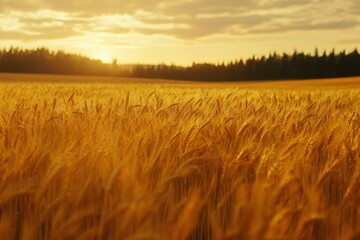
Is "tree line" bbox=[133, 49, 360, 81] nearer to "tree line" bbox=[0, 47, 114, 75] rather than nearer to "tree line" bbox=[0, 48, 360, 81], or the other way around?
"tree line" bbox=[0, 48, 360, 81]

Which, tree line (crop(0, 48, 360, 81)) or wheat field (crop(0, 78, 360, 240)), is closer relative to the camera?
wheat field (crop(0, 78, 360, 240))

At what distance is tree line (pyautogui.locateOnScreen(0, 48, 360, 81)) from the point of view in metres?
60.5

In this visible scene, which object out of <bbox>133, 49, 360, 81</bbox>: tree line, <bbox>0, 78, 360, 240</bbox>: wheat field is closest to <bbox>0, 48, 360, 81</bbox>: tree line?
<bbox>133, 49, 360, 81</bbox>: tree line

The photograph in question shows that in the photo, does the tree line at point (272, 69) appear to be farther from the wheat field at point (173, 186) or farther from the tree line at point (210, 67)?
the wheat field at point (173, 186)

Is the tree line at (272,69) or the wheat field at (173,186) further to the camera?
the tree line at (272,69)

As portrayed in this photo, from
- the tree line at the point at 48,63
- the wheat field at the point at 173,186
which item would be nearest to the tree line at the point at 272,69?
the tree line at the point at 48,63

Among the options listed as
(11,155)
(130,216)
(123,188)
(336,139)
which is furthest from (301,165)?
(11,155)

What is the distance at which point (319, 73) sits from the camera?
6069 centimetres

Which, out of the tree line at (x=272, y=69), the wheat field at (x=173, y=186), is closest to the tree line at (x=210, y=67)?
the tree line at (x=272, y=69)

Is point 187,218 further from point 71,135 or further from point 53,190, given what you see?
point 71,135

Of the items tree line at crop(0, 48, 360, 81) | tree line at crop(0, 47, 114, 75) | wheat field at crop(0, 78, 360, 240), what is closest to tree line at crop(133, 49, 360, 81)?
tree line at crop(0, 48, 360, 81)

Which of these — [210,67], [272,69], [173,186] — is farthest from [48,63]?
[173,186]

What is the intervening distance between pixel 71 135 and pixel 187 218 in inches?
64.4

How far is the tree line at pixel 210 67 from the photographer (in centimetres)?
6047
